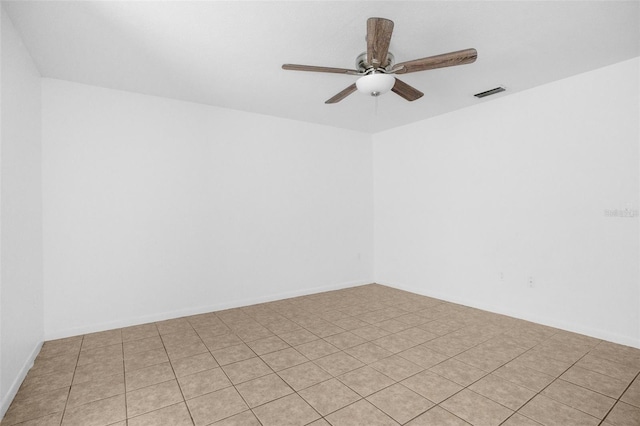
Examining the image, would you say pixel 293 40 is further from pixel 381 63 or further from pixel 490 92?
pixel 490 92

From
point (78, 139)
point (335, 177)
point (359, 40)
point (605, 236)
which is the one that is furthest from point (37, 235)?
point (605, 236)

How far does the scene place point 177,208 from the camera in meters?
3.85

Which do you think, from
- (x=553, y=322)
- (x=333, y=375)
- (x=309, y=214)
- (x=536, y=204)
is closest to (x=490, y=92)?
(x=536, y=204)

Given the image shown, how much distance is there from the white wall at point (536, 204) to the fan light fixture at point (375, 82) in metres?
2.30

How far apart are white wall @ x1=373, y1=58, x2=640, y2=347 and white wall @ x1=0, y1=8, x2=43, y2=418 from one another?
4641 millimetres

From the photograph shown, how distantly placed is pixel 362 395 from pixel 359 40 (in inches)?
107

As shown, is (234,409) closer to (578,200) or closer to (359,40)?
(359,40)

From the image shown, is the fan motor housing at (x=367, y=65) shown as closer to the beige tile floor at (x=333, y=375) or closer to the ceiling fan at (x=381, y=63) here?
the ceiling fan at (x=381, y=63)

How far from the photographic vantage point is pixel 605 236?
Answer: 309 centimetres

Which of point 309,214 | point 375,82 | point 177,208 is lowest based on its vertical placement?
point 309,214

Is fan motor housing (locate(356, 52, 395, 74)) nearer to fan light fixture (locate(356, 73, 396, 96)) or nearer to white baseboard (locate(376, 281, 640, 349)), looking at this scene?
fan light fixture (locate(356, 73, 396, 96))

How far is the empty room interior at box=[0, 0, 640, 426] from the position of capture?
7.06 ft

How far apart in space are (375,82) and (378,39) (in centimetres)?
35

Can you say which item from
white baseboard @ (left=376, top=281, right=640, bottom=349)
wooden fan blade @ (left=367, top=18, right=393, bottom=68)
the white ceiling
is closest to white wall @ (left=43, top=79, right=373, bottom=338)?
the white ceiling
